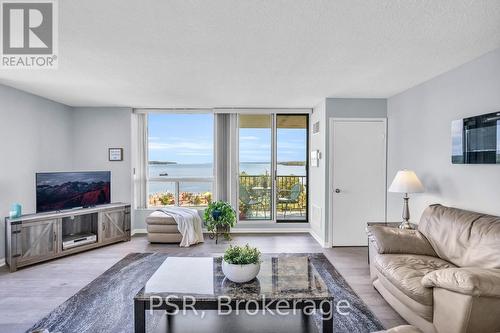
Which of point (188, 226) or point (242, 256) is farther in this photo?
point (188, 226)

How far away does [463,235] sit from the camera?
2605mm

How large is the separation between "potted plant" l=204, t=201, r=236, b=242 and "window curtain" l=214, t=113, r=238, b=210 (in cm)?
56

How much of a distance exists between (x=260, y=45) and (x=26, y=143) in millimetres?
3939

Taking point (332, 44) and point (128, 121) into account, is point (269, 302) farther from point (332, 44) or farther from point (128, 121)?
point (128, 121)

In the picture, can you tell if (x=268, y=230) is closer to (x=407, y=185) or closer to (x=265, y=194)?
(x=265, y=194)

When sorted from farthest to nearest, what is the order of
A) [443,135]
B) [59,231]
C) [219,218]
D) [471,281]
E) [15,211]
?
[219,218], [59,231], [15,211], [443,135], [471,281]

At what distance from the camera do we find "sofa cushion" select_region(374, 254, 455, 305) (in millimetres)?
2141

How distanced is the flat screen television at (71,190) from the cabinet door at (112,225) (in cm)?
29

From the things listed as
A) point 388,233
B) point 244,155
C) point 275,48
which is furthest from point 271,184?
point 275,48

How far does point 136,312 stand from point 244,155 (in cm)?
399

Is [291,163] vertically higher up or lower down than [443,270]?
higher up

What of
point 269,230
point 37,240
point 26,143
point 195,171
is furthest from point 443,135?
point 26,143

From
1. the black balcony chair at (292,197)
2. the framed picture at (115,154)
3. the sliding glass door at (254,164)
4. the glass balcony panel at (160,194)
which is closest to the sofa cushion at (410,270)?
the black balcony chair at (292,197)

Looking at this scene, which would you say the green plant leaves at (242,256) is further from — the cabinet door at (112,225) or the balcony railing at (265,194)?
the balcony railing at (265,194)
